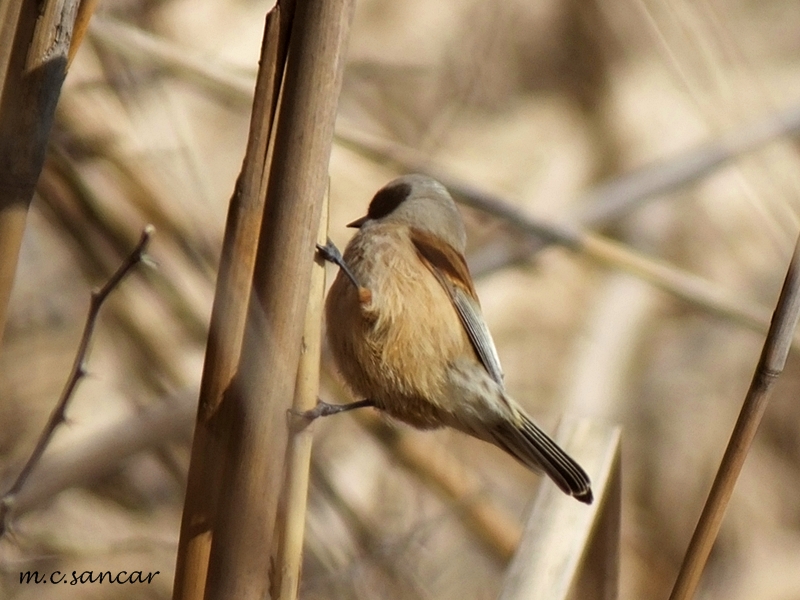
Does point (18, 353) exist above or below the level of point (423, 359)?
above

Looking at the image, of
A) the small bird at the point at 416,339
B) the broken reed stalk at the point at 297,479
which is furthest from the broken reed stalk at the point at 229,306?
the small bird at the point at 416,339

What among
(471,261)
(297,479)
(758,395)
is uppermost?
(471,261)

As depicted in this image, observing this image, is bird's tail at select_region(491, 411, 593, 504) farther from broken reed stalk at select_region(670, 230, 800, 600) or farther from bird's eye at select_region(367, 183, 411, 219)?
bird's eye at select_region(367, 183, 411, 219)

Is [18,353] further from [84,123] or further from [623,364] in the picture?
[623,364]

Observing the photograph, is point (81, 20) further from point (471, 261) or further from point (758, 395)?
point (471, 261)

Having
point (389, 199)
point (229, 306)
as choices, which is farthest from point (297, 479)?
point (389, 199)

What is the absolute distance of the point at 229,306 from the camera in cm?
85

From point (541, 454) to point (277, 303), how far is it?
1.91ft

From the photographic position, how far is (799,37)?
3.42 meters

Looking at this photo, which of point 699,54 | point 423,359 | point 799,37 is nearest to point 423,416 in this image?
point 423,359

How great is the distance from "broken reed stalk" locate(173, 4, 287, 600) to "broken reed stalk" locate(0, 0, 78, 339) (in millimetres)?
201

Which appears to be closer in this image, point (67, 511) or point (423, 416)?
point (423, 416)

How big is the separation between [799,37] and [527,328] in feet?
4.92

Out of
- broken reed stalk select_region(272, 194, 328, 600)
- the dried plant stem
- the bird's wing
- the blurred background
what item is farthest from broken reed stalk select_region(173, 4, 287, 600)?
the blurred background
